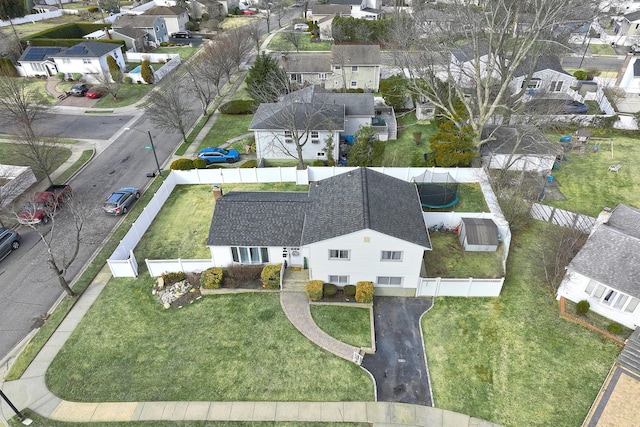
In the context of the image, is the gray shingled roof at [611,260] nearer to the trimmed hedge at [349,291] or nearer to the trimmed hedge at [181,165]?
the trimmed hedge at [349,291]

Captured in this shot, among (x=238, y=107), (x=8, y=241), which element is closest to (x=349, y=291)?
(x=8, y=241)

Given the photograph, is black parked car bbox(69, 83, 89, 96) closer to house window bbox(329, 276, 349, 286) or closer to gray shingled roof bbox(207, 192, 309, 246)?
gray shingled roof bbox(207, 192, 309, 246)

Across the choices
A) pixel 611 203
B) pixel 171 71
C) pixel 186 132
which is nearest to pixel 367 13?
pixel 171 71

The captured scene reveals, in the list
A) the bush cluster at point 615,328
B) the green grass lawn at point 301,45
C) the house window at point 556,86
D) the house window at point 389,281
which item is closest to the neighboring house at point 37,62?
the green grass lawn at point 301,45

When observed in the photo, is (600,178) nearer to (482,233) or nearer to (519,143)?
(519,143)

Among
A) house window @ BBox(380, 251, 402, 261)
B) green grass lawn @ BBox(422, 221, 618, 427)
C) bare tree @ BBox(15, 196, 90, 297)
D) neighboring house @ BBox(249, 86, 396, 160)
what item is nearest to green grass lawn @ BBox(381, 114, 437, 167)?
neighboring house @ BBox(249, 86, 396, 160)
